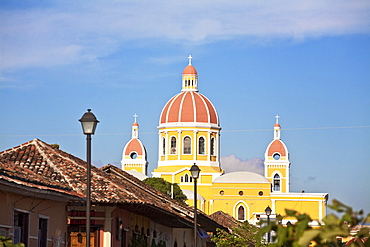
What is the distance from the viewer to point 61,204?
1550 cm

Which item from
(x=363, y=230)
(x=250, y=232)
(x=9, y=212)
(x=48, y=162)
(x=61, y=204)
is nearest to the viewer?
(x=363, y=230)

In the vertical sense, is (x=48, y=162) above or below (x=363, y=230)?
above

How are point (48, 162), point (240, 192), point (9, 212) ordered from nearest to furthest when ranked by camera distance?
point (9, 212), point (48, 162), point (240, 192)

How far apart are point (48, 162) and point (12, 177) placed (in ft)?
18.7

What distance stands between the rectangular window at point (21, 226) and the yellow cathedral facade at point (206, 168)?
91.8 metres

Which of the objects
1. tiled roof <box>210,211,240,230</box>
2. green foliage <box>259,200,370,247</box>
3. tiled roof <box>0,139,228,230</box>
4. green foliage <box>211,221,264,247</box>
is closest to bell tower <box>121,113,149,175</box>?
tiled roof <box>210,211,240,230</box>

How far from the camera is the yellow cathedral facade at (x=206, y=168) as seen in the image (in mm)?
107500

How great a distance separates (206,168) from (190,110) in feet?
25.4

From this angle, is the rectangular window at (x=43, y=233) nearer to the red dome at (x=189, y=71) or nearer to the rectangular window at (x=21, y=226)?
the rectangular window at (x=21, y=226)

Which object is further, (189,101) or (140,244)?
(189,101)

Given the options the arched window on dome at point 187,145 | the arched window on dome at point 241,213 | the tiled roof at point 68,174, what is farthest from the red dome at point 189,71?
the tiled roof at point 68,174

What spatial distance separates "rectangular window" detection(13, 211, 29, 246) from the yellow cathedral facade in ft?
301

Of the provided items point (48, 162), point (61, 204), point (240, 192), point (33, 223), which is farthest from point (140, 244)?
point (240, 192)

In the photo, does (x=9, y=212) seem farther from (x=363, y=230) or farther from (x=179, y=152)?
(x=179, y=152)
